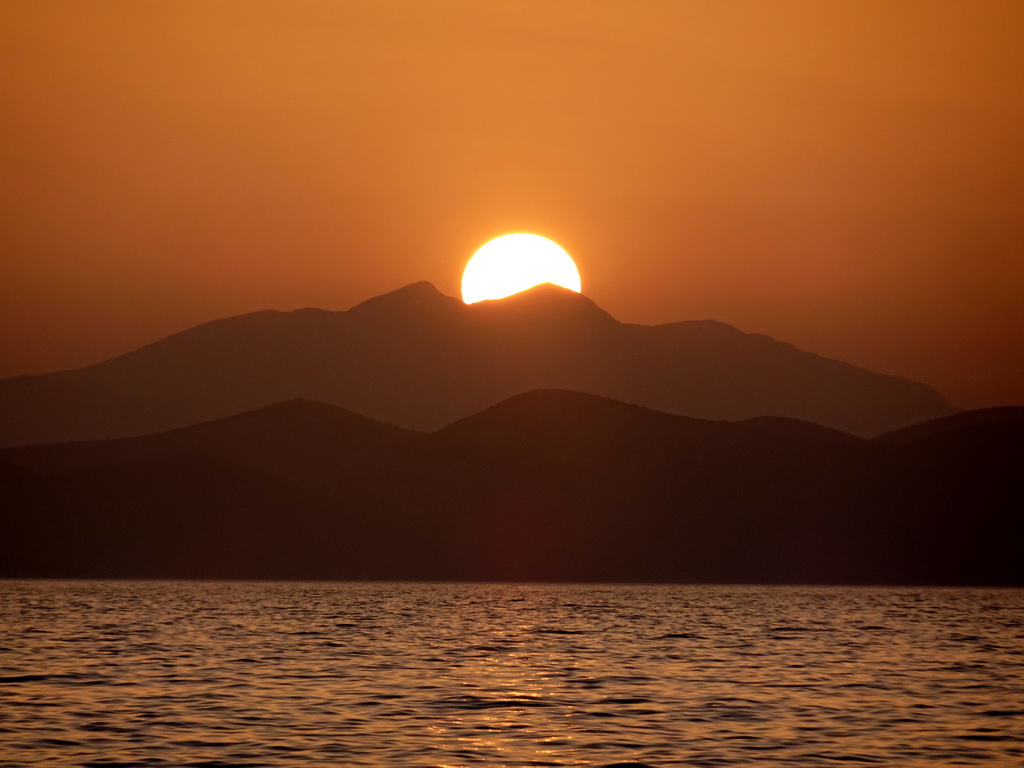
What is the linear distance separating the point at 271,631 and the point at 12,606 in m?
41.8

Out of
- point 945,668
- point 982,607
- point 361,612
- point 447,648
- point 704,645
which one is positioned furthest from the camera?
point 982,607

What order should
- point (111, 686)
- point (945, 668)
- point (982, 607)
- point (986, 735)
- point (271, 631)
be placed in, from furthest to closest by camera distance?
point (982, 607) < point (271, 631) < point (945, 668) < point (111, 686) < point (986, 735)

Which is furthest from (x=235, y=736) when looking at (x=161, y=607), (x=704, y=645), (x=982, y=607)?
(x=982, y=607)

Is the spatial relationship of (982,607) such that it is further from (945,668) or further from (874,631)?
(945,668)

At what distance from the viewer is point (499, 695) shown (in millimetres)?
45656

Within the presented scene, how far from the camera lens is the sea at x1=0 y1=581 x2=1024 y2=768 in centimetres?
3347

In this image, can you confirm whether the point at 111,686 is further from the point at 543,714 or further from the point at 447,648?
the point at 447,648

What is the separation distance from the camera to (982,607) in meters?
139

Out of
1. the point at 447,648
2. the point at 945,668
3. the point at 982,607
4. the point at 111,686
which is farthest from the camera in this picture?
the point at 982,607

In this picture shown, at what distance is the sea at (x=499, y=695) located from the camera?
33.5 m

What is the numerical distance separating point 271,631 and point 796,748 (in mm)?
48188

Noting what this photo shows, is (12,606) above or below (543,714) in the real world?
above

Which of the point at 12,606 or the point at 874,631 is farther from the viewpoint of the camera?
the point at 12,606

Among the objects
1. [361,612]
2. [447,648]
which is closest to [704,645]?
[447,648]
